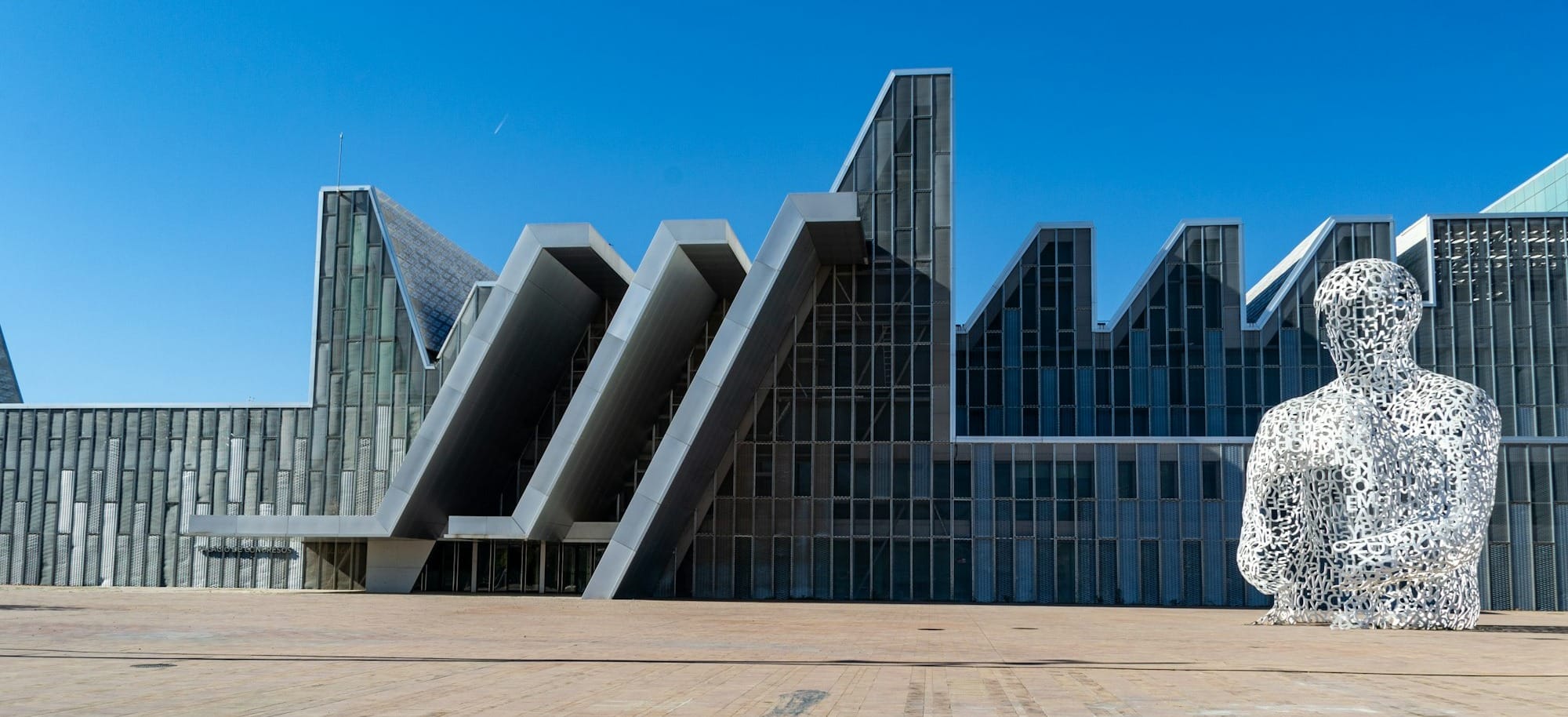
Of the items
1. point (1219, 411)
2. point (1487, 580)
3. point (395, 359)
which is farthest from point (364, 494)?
point (1487, 580)

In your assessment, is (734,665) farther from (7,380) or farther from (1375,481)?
(7,380)

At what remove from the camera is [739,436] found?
1601 inches

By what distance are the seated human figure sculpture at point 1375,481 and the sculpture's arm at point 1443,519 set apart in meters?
0.02

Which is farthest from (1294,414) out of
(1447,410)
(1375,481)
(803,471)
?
(803,471)

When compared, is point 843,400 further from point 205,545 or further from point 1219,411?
point 205,545

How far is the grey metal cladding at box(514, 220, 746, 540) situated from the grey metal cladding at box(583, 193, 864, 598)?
1833 mm

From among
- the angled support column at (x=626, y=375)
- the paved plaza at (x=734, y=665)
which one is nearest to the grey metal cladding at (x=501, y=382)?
the angled support column at (x=626, y=375)

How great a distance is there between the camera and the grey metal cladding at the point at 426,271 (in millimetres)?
43719

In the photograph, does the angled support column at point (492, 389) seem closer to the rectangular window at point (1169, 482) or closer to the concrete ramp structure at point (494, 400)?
the concrete ramp structure at point (494, 400)

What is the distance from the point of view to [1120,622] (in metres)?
27.3

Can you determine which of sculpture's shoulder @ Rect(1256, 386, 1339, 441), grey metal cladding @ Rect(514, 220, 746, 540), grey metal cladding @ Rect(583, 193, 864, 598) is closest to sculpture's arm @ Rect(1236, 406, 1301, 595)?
sculpture's shoulder @ Rect(1256, 386, 1339, 441)

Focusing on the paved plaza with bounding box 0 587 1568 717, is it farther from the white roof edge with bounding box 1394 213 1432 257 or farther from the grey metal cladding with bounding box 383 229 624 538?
the white roof edge with bounding box 1394 213 1432 257

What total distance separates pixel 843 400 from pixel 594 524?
322 inches

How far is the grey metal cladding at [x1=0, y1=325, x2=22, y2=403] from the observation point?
51.2 metres
